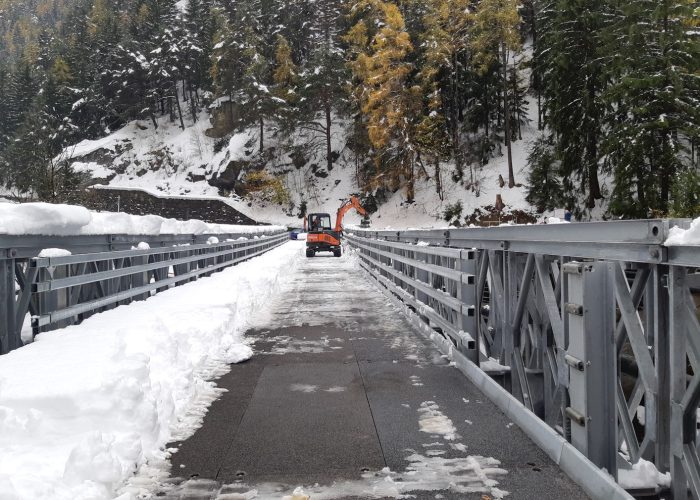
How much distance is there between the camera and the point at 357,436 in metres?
4.19

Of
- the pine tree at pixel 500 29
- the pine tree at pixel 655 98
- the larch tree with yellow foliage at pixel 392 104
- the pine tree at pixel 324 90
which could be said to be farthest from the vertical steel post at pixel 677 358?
the pine tree at pixel 324 90

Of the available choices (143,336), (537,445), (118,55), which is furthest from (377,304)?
(118,55)

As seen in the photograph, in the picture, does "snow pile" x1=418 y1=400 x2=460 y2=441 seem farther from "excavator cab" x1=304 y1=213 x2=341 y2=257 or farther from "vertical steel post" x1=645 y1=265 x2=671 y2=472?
"excavator cab" x1=304 y1=213 x2=341 y2=257

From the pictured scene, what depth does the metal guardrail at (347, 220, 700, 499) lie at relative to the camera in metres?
2.69

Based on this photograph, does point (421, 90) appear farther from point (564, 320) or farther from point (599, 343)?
point (599, 343)

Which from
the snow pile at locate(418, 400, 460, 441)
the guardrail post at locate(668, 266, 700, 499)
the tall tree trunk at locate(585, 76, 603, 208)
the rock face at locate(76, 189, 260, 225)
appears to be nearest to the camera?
the guardrail post at locate(668, 266, 700, 499)

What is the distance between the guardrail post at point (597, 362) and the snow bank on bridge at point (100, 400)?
2697 mm

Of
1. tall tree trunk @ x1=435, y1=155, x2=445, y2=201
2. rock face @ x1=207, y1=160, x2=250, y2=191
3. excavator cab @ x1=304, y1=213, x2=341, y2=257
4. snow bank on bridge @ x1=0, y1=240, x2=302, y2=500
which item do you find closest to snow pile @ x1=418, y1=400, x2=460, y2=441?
snow bank on bridge @ x1=0, y1=240, x2=302, y2=500

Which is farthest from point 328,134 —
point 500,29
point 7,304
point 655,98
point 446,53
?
point 7,304

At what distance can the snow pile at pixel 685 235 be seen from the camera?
245cm

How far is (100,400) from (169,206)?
215 feet

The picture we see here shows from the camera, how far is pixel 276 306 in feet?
38.0

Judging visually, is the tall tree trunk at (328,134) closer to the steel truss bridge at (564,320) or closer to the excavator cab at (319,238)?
the excavator cab at (319,238)

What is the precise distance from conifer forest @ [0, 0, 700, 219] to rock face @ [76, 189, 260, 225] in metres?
8.56
